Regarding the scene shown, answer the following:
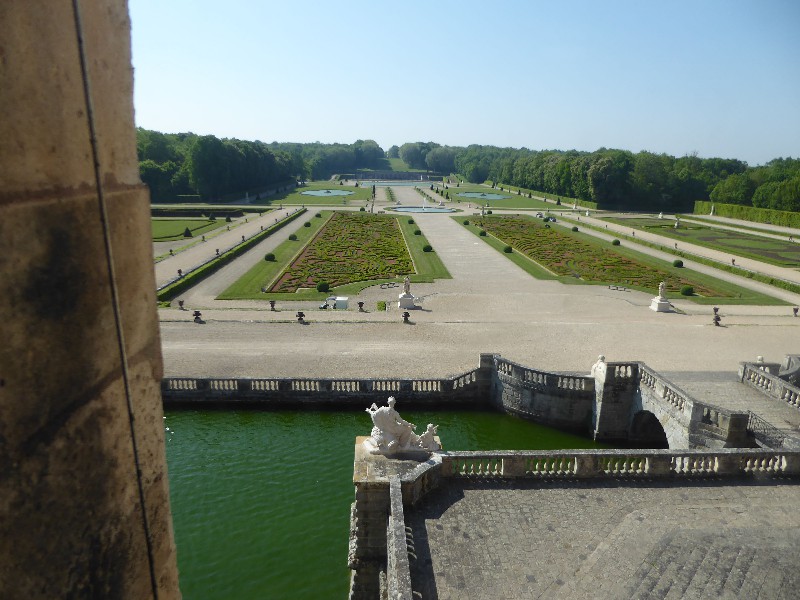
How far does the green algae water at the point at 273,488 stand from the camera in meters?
13.8

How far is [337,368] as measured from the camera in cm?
2420

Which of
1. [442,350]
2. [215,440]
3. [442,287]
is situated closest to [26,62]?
[215,440]

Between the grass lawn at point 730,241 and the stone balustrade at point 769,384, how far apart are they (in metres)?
36.4

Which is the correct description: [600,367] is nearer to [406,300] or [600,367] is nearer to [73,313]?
[406,300]

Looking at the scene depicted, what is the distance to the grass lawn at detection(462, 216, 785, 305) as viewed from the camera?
4022cm

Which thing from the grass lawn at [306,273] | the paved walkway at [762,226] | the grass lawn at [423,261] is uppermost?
the paved walkway at [762,226]

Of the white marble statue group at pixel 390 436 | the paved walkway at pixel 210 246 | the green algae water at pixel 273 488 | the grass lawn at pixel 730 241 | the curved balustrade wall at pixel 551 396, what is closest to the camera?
the white marble statue group at pixel 390 436

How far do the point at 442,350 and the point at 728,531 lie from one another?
1635cm

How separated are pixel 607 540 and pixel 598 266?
40.8 m

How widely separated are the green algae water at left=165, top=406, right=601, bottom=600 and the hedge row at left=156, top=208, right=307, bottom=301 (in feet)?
51.4

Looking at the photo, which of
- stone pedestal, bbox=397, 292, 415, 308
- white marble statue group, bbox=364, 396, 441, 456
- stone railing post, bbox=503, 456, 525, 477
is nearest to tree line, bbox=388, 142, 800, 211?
stone pedestal, bbox=397, 292, 415, 308

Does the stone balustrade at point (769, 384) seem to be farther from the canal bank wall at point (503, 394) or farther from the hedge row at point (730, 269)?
the hedge row at point (730, 269)

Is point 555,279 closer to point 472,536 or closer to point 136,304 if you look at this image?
point 472,536

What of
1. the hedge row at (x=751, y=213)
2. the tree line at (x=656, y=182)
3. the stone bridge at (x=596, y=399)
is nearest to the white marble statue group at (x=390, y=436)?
the stone bridge at (x=596, y=399)
